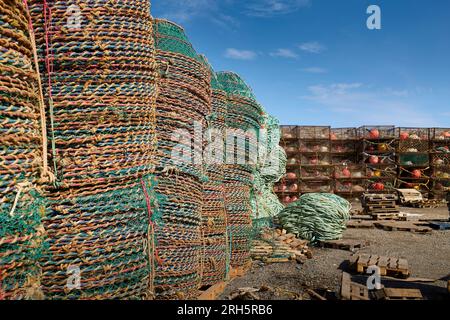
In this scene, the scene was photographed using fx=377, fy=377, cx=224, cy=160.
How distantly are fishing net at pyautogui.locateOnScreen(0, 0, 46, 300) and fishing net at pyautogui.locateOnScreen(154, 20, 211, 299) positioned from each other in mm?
1250

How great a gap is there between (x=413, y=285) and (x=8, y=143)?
495cm

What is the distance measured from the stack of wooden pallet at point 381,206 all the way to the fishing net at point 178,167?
31.9ft

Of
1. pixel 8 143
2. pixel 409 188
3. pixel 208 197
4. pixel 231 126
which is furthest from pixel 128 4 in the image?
pixel 409 188

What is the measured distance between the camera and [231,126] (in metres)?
5.41

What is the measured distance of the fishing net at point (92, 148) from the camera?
7.95ft

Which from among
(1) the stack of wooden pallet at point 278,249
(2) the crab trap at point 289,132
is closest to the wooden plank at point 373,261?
(1) the stack of wooden pallet at point 278,249

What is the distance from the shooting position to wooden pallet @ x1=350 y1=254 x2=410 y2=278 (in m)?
5.25

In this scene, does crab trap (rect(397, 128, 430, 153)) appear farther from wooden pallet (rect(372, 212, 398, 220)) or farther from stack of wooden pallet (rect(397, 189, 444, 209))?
wooden pallet (rect(372, 212, 398, 220))

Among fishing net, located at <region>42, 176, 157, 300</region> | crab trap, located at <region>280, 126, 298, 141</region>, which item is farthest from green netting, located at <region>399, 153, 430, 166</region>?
fishing net, located at <region>42, 176, 157, 300</region>

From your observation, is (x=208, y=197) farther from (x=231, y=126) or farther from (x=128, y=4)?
(x=128, y=4)

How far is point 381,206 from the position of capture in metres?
12.4

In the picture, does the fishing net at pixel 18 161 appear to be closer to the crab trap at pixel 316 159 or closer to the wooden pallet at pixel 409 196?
the crab trap at pixel 316 159

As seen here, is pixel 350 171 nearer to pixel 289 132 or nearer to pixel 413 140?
pixel 289 132

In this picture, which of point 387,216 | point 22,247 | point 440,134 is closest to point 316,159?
point 387,216
